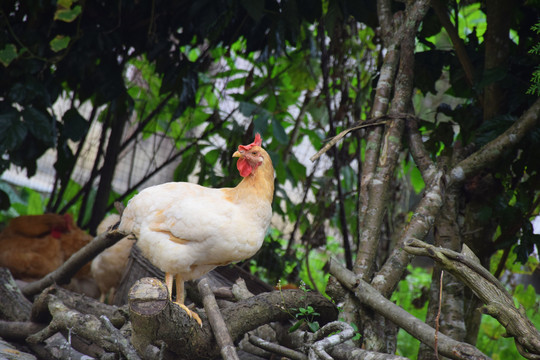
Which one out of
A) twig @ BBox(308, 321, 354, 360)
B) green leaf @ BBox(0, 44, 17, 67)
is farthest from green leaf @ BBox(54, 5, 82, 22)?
twig @ BBox(308, 321, 354, 360)

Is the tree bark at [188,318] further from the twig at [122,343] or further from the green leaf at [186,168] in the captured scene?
the green leaf at [186,168]

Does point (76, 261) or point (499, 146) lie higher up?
point (499, 146)

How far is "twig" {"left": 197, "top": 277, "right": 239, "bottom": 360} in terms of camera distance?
1771 mm

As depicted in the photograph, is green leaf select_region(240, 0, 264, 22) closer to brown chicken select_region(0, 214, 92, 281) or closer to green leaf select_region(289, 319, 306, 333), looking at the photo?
green leaf select_region(289, 319, 306, 333)

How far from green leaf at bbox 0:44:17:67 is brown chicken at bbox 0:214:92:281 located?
110 centimetres

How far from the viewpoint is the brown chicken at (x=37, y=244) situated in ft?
11.5

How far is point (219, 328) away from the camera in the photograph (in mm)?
1888

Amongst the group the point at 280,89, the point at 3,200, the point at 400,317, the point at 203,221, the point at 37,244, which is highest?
the point at 280,89

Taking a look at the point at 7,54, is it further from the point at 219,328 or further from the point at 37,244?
the point at 219,328

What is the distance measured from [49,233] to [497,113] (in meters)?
2.96

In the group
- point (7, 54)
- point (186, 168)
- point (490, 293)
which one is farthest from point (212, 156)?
point (490, 293)

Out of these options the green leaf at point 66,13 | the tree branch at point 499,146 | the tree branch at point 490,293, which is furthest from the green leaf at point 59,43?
the tree branch at point 490,293

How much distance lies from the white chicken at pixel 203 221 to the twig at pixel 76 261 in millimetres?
503

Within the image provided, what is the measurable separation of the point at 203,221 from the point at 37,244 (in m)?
2.24
